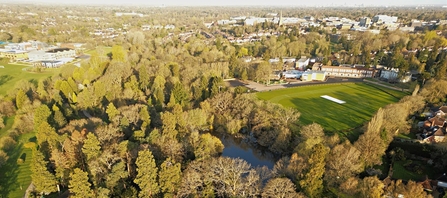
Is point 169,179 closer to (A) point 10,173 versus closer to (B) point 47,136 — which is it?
(B) point 47,136

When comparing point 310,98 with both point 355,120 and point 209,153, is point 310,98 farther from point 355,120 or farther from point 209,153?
point 209,153

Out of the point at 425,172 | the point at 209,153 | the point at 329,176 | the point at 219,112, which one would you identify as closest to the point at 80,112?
the point at 219,112

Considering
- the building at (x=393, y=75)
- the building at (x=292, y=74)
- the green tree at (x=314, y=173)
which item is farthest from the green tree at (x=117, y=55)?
the building at (x=393, y=75)

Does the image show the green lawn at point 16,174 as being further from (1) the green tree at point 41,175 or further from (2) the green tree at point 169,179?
(2) the green tree at point 169,179

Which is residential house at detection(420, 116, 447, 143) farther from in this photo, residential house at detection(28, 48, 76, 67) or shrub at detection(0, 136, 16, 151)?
residential house at detection(28, 48, 76, 67)

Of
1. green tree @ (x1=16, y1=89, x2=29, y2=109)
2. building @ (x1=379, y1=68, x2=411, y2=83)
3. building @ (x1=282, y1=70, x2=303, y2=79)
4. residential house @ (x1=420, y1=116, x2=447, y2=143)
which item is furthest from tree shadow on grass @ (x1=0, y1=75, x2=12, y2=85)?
building @ (x1=379, y1=68, x2=411, y2=83)

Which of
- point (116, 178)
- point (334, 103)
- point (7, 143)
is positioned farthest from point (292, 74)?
point (7, 143)
